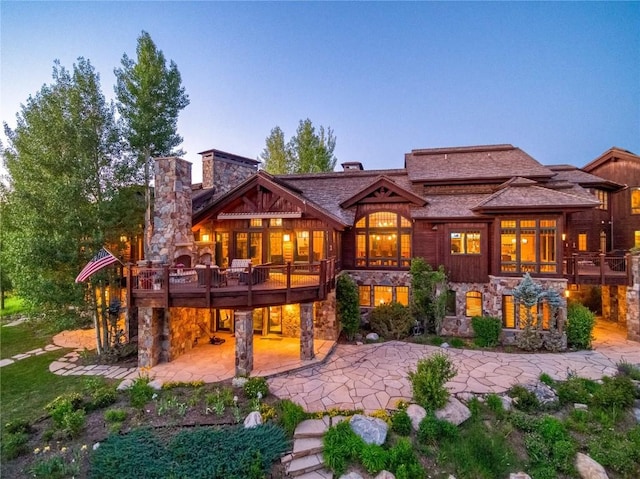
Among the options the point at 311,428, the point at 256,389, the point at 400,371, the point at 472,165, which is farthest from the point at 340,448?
the point at 472,165

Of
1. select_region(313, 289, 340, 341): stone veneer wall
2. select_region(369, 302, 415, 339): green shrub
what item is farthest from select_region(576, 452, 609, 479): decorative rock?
select_region(313, 289, 340, 341): stone veneer wall

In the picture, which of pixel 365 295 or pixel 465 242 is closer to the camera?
pixel 465 242

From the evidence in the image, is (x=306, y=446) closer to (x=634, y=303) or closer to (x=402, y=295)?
(x=402, y=295)

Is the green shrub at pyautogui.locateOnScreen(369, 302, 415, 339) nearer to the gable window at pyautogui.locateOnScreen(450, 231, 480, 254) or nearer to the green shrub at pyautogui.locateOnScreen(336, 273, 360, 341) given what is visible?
the green shrub at pyautogui.locateOnScreen(336, 273, 360, 341)

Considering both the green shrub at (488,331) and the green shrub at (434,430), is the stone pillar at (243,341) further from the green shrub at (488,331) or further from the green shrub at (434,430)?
the green shrub at (488,331)

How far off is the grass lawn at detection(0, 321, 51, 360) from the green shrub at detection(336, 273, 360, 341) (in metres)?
13.4

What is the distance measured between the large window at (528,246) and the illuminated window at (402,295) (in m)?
4.20

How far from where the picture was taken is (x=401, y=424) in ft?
21.1

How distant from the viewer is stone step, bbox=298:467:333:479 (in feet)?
18.3

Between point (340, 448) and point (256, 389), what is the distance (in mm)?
2855

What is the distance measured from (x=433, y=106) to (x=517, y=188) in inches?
2748

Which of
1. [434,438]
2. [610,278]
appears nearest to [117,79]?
[434,438]

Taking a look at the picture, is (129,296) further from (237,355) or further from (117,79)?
(117,79)

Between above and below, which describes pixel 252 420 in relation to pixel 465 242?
below
